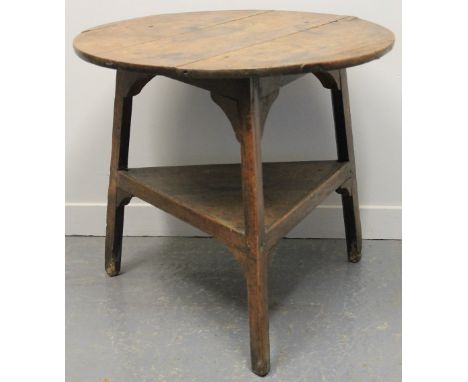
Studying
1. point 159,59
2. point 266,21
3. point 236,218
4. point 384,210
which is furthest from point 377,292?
point 159,59

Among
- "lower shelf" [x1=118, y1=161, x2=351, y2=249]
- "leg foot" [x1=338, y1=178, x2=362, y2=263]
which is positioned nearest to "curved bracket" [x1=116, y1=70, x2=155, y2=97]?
"lower shelf" [x1=118, y1=161, x2=351, y2=249]

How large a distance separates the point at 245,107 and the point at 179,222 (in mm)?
1283

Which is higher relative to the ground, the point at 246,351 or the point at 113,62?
the point at 113,62

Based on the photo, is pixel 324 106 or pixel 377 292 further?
pixel 324 106

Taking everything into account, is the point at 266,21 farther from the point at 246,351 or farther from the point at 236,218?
the point at 246,351

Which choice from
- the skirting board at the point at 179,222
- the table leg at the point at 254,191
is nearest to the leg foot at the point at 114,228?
the skirting board at the point at 179,222

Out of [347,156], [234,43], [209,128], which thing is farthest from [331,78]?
[209,128]

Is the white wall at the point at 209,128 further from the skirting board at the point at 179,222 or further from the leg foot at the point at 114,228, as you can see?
the leg foot at the point at 114,228

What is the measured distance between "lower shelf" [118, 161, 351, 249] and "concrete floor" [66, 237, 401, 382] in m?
0.37

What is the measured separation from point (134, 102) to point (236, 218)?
1.01m

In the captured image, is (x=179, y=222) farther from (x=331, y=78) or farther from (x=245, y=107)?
(x=245, y=107)

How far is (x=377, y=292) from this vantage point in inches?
99.7

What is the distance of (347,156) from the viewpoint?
8.59 feet

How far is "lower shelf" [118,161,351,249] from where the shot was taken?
2.16m
